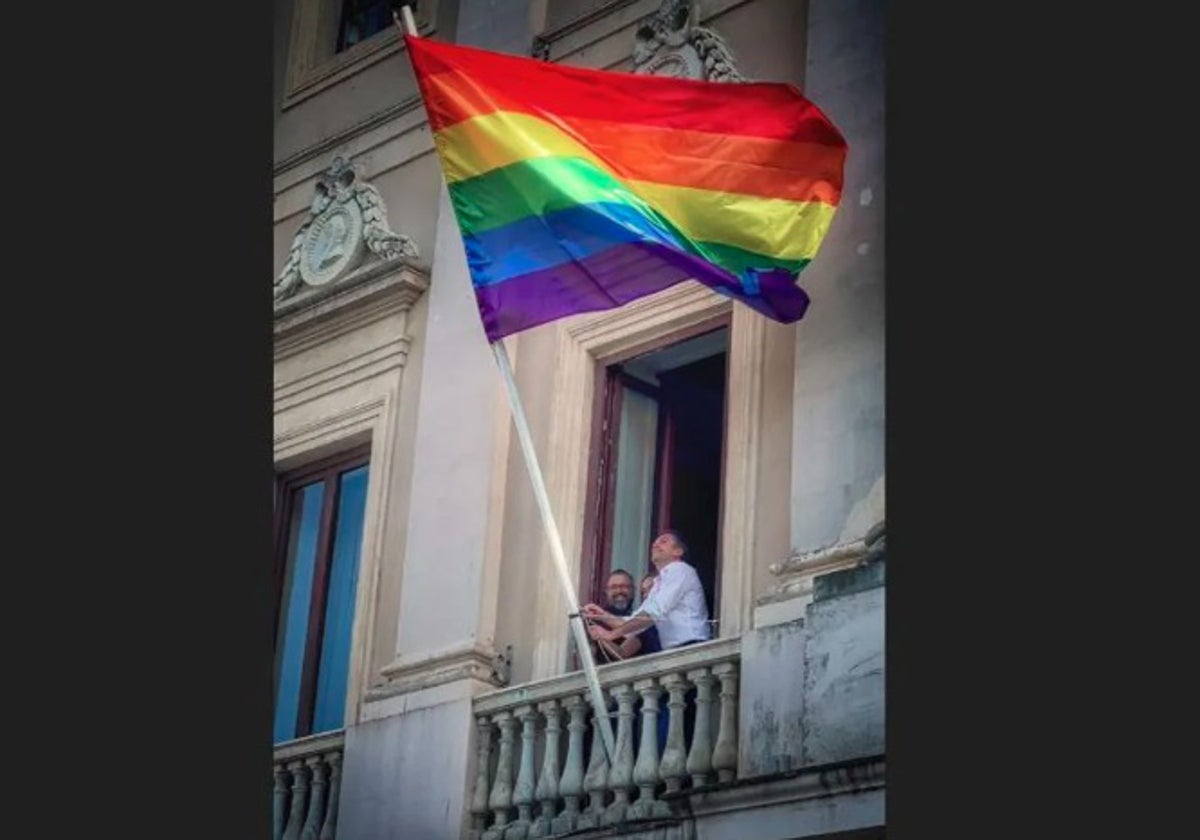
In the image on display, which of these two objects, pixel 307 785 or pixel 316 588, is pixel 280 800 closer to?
pixel 307 785

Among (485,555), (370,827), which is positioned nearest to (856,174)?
(485,555)

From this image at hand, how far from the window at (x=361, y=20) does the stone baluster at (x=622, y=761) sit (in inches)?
202

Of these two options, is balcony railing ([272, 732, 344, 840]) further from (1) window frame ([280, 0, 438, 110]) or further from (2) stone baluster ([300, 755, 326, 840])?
(1) window frame ([280, 0, 438, 110])

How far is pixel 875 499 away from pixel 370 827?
9.65 ft

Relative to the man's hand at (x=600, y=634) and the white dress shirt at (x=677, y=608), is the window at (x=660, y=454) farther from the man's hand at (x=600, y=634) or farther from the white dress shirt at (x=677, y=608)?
the white dress shirt at (x=677, y=608)

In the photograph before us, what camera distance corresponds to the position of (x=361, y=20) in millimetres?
16797

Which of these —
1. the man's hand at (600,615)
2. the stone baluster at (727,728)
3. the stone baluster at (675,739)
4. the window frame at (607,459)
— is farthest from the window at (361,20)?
the stone baluster at (727,728)

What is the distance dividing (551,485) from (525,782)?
1521 mm

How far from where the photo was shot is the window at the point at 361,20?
16598 millimetres

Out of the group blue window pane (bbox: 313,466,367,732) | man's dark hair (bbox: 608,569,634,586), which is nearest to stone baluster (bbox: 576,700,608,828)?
man's dark hair (bbox: 608,569,634,586)

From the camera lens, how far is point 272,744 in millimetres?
14172

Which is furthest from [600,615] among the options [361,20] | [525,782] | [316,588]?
[361,20]

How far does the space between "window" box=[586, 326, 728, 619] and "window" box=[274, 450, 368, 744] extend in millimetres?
1626

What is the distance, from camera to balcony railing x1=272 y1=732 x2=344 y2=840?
45.9ft
